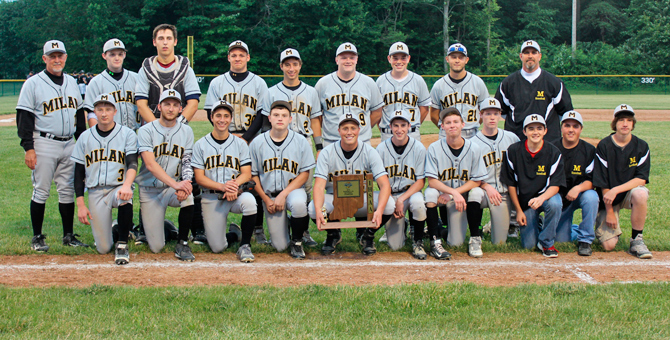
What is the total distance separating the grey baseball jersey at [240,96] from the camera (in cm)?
591

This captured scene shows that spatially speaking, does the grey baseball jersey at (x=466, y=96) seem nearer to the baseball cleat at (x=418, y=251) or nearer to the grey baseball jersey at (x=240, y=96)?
the baseball cleat at (x=418, y=251)

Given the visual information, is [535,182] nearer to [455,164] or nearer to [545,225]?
[545,225]

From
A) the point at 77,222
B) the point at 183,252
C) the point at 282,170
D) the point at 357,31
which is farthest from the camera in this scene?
the point at 357,31

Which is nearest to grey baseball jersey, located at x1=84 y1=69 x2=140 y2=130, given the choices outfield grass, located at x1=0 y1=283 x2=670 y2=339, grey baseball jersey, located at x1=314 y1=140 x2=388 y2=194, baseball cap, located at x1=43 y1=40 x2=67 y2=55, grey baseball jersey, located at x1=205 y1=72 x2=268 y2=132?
baseball cap, located at x1=43 y1=40 x2=67 y2=55

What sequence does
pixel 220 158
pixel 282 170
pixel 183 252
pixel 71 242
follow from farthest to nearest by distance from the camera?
pixel 71 242 < pixel 282 170 < pixel 220 158 < pixel 183 252

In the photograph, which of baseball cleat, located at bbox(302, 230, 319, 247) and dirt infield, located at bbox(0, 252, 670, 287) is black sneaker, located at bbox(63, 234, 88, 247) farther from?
baseball cleat, located at bbox(302, 230, 319, 247)

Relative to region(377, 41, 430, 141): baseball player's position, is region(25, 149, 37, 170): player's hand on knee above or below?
below

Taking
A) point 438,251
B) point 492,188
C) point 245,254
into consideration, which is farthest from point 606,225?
point 245,254

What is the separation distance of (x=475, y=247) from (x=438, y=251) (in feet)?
1.17

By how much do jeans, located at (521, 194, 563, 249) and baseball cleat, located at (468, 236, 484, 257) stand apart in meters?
0.46

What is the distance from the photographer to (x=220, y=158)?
5.38 metres

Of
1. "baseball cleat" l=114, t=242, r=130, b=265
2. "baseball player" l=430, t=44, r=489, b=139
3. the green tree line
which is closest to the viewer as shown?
"baseball cleat" l=114, t=242, r=130, b=265

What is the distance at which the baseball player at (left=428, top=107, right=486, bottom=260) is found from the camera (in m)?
5.42

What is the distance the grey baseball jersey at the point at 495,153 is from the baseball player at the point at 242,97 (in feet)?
7.03
